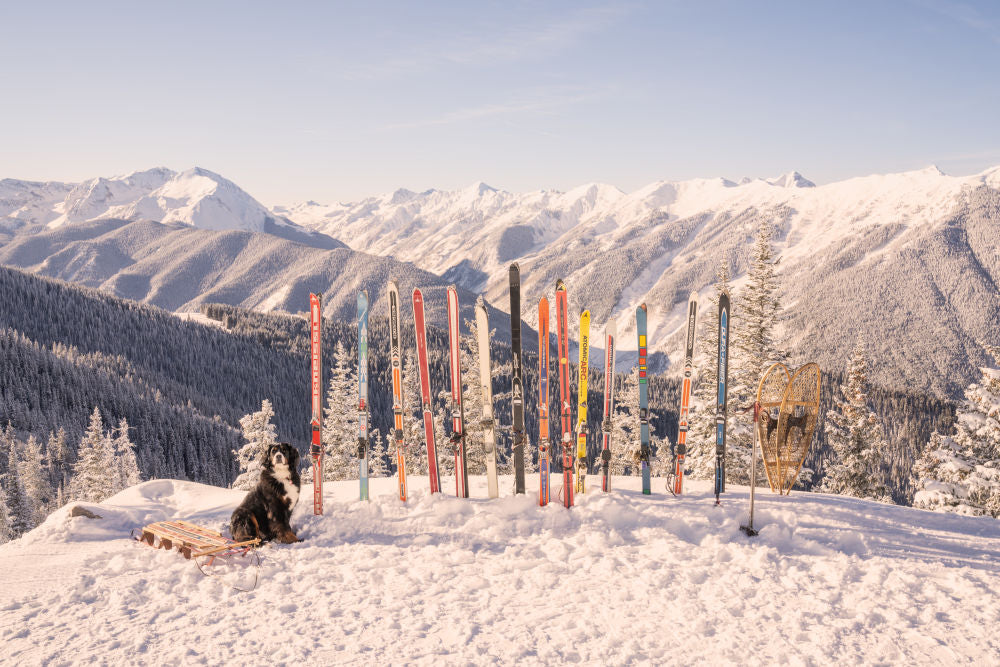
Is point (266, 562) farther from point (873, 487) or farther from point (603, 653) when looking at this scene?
point (873, 487)

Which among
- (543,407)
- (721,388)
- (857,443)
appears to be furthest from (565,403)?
(857,443)

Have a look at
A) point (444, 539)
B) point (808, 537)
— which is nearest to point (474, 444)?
point (444, 539)

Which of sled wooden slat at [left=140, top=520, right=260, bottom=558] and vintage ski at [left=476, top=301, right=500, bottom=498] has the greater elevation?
vintage ski at [left=476, top=301, right=500, bottom=498]

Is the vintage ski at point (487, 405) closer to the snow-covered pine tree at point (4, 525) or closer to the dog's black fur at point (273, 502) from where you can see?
the dog's black fur at point (273, 502)

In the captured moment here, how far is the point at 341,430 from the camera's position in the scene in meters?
27.2

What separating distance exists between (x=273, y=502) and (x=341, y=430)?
1951 centimetres

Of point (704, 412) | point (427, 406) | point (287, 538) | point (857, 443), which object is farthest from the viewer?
point (857, 443)

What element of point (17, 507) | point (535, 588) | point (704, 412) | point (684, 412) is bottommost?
point (17, 507)

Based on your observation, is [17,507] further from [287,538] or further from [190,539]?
[287,538]

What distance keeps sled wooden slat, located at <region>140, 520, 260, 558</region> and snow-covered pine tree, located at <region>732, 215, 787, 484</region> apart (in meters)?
15.2

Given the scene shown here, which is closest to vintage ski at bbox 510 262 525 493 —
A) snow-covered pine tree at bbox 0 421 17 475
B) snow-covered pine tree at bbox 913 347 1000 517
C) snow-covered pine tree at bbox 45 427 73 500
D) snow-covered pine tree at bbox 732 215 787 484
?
snow-covered pine tree at bbox 732 215 787 484

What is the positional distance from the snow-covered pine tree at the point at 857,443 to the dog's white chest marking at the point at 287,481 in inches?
817

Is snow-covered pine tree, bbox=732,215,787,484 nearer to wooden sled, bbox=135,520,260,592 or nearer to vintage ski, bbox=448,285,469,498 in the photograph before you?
vintage ski, bbox=448,285,469,498

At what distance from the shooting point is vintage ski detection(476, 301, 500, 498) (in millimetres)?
9766
